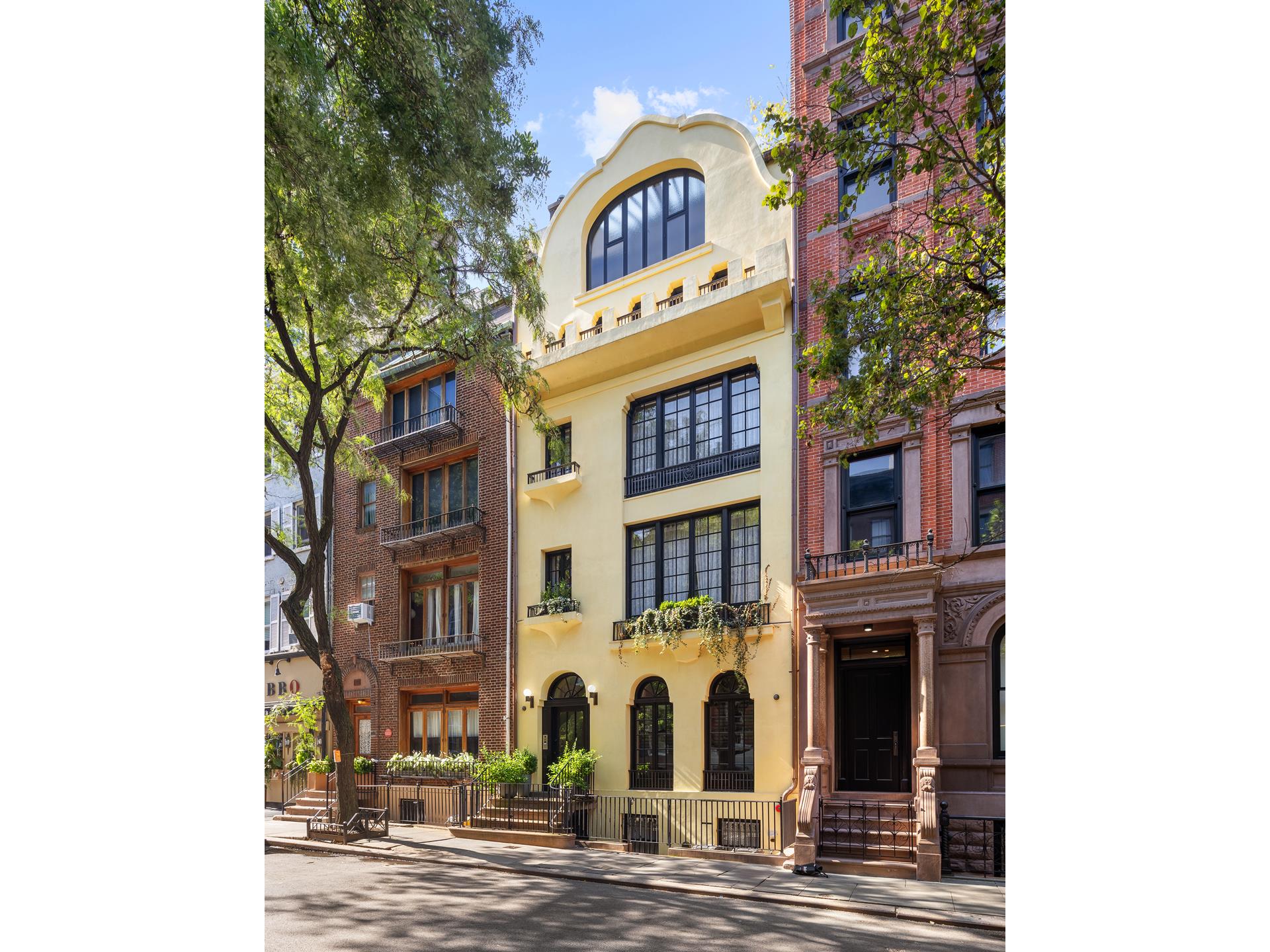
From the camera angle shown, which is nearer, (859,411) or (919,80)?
(919,80)

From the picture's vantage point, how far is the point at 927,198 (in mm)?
8406

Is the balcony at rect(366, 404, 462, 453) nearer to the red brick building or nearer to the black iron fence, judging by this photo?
the red brick building

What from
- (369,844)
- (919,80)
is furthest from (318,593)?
(919,80)

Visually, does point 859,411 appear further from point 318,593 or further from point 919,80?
point 318,593

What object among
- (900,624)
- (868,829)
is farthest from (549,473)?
(868,829)

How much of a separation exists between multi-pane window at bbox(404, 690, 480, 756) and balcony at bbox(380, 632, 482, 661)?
2.59 feet

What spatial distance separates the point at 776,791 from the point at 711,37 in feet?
29.7

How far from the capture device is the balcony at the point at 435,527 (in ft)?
52.6

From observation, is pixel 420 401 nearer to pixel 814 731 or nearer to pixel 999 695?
pixel 814 731

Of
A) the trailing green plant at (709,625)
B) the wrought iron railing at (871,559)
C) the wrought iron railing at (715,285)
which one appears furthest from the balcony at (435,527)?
the wrought iron railing at (871,559)

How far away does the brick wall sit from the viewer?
1061 centimetres

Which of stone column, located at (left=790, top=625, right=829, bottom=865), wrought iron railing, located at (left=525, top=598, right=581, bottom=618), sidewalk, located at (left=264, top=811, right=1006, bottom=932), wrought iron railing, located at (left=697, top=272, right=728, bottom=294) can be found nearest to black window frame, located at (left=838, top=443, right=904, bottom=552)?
stone column, located at (left=790, top=625, right=829, bottom=865)
